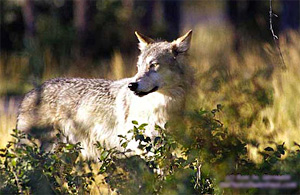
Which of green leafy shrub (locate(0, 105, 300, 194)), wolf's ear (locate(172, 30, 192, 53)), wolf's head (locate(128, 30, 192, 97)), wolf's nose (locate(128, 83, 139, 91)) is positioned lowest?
green leafy shrub (locate(0, 105, 300, 194))

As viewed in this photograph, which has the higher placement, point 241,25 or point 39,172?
point 241,25

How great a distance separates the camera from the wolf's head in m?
7.41

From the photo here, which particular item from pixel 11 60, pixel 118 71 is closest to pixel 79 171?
pixel 118 71

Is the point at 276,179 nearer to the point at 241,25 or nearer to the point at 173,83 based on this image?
the point at 173,83

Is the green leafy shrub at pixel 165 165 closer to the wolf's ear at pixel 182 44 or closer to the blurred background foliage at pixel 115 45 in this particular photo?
the blurred background foliage at pixel 115 45

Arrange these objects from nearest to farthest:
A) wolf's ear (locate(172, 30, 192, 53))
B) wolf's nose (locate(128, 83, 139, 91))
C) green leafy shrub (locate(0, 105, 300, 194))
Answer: green leafy shrub (locate(0, 105, 300, 194)), wolf's nose (locate(128, 83, 139, 91)), wolf's ear (locate(172, 30, 192, 53))

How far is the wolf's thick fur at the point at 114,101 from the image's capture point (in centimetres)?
761

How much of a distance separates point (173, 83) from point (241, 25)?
57.3ft

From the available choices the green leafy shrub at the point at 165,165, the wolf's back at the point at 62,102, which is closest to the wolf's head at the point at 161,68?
the wolf's back at the point at 62,102

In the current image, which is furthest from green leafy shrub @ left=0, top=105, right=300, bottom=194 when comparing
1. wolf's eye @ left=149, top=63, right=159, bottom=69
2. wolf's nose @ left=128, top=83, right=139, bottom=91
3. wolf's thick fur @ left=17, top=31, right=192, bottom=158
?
wolf's eye @ left=149, top=63, right=159, bottom=69

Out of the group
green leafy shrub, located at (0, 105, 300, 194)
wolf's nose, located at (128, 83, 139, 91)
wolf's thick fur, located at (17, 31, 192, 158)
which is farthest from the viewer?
wolf's thick fur, located at (17, 31, 192, 158)

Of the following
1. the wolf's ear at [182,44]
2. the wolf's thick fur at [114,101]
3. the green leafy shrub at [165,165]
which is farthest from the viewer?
the wolf's ear at [182,44]

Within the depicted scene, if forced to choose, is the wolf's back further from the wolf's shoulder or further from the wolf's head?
the wolf's head

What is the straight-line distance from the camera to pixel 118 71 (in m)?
14.2
